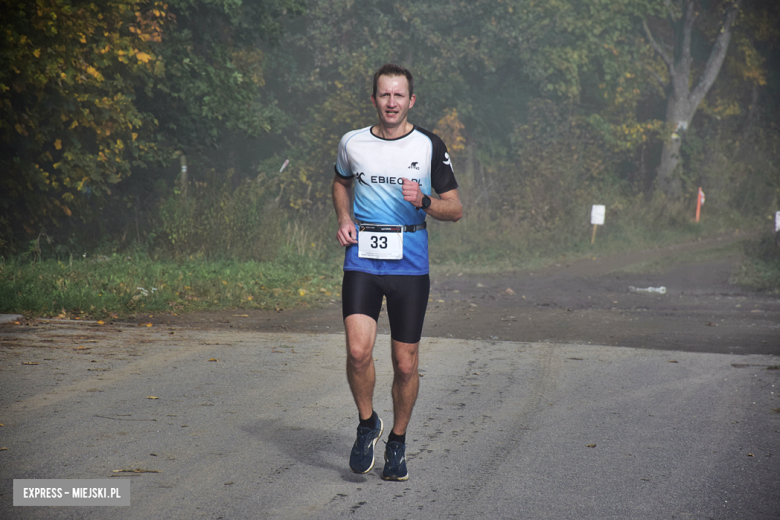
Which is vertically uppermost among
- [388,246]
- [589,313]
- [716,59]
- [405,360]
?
[716,59]

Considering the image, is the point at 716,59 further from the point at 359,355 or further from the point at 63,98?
the point at 359,355

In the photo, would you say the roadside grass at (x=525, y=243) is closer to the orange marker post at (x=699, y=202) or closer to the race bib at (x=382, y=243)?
the orange marker post at (x=699, y=202)

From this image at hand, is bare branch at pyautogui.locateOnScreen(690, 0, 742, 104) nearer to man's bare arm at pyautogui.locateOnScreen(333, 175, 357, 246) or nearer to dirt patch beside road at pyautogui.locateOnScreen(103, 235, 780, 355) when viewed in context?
dirt patch beside road at pyautogui.locateOnScreen(103, 235, 780, 355)

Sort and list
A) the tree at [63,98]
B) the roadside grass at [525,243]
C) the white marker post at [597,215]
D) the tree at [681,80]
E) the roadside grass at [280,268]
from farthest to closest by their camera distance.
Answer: the tree at [681,80], the white marker post at [597,215], the roadside grass at [525,243], the tree at [63,98], the roadside grass at [280,268]

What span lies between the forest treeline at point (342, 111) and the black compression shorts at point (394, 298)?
10190mm

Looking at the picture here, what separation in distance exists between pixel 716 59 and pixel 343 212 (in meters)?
31.4

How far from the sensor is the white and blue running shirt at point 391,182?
4535 mm

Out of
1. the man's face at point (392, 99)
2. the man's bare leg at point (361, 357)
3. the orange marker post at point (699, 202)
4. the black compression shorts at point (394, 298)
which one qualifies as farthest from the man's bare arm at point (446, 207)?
the orange marker post at point (699, 202)

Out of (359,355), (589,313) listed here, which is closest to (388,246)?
(359,355)

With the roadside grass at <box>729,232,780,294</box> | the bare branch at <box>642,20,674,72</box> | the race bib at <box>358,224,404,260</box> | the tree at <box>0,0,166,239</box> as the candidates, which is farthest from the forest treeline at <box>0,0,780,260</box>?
the race bib at <box>358,224,404,260</box>

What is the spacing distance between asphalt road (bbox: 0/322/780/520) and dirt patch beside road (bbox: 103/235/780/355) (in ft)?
4.27

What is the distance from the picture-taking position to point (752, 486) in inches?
177

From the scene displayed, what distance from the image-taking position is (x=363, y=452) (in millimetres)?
4551

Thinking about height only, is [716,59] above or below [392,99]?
above
